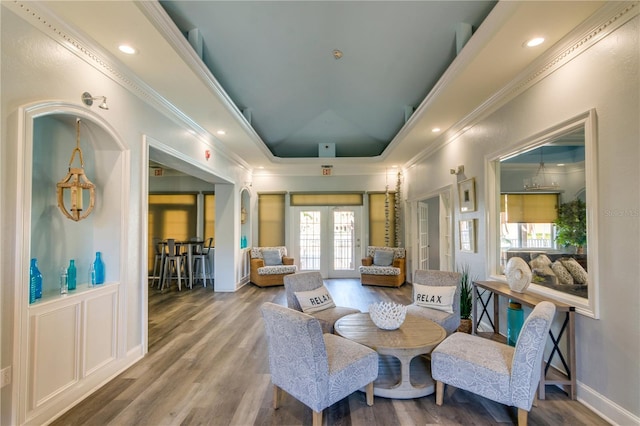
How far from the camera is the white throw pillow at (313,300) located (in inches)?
131

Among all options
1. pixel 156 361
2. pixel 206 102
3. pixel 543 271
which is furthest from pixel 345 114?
pixel 156 361

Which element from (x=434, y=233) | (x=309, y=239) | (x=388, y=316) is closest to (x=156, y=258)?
(x=309, y=239)

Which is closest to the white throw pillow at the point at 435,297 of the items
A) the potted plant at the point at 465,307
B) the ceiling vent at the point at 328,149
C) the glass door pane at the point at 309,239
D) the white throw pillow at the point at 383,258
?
the potted plant at the point at 465,307

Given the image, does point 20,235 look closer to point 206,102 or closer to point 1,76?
point 1,76

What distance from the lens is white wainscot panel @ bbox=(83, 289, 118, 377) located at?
2.49 metres

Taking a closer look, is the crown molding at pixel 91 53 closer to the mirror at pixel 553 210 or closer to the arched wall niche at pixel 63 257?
the arched wall niche at pixel 63 257

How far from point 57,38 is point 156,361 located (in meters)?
3.02

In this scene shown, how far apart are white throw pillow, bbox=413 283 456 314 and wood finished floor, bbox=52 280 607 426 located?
0.97 m

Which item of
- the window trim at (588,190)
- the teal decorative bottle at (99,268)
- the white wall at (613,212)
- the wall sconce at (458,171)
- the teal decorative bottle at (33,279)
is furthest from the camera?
the wall sconce at (458,171)

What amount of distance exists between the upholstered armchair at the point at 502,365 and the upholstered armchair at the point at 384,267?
433 centimetres

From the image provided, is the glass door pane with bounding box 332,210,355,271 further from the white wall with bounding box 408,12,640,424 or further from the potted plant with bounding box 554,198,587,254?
the white wall with bounding box 408,12,640,424

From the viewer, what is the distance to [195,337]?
12.2 ft

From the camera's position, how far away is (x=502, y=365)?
6.72 ft

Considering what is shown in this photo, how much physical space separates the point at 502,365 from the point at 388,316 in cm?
91
